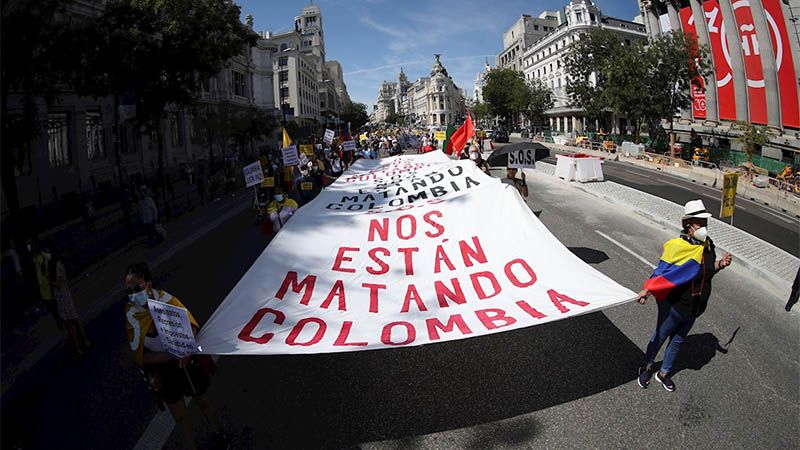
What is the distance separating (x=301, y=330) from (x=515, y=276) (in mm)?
2495

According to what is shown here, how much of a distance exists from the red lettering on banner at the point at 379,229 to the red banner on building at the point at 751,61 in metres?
45.2

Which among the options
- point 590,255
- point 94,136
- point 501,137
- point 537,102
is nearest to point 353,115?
point 537,102

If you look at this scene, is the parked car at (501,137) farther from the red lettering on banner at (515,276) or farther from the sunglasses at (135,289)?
the sunglasses at (135,289)

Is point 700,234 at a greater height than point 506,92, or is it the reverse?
point 506,92

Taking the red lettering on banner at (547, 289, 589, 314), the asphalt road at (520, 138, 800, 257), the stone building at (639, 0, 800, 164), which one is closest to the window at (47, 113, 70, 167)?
the red lettering on banner at (547, 289, 589, 314)

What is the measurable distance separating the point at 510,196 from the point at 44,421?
252 inches

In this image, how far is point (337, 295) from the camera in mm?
5211

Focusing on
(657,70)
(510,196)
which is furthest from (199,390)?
(657,70)

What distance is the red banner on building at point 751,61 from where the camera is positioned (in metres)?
37.9

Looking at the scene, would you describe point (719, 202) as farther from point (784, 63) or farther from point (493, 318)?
point (784, 63)

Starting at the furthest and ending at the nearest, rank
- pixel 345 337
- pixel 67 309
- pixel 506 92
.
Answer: pixel 506 92 → pixel 67 309 → pixel 345 337

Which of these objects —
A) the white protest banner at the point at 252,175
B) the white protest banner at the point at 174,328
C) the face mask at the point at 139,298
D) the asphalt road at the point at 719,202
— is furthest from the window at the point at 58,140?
the asphalt road at the point at 719,202

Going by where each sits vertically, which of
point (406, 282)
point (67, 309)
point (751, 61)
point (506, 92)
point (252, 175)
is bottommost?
point (67, 309)

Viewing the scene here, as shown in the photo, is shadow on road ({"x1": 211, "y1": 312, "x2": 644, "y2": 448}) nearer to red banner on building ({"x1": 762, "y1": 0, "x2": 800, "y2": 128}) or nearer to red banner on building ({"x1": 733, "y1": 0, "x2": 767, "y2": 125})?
red banner on building ({"x1": 762, "y1": 0, "x2": 800, "y2": 128})
